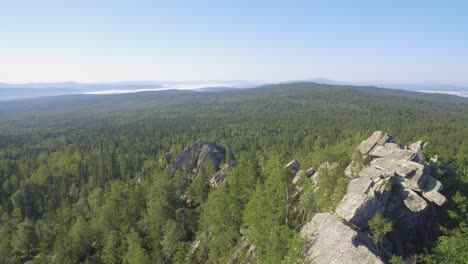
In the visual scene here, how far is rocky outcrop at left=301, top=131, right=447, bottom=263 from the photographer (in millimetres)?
26500

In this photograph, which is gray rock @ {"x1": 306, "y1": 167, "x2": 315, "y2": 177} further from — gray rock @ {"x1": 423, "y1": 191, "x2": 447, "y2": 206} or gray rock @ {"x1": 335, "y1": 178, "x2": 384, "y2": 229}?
gray rock @ {"x1": 335, "y1": 178, "x2": 384, "y2": 229}

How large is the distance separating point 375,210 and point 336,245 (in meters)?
9.10

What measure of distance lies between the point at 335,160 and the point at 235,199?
18.9m

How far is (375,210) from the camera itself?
108 ft

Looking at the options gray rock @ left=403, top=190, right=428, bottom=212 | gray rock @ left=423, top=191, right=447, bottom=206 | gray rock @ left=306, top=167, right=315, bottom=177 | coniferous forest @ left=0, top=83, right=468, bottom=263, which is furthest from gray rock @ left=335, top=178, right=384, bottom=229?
gray rock @ left=306, top=167, right=315, bottom=177

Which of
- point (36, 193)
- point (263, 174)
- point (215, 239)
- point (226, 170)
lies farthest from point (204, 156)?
point (36, 193)

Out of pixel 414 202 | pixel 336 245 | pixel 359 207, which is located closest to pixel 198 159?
pixel 414 202

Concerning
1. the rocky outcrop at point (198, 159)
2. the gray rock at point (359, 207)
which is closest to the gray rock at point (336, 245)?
the gray rock at point (359, 207)

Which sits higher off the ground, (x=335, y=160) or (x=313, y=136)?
(x=335, y=160)

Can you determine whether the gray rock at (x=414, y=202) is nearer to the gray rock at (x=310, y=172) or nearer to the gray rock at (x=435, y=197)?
the gray rock at (x=435, y=197)

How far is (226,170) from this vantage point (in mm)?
83938

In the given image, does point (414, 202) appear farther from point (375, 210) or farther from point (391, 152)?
point (391, 152)

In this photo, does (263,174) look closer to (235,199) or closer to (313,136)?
(235,199)

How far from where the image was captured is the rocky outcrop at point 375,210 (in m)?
26.5
